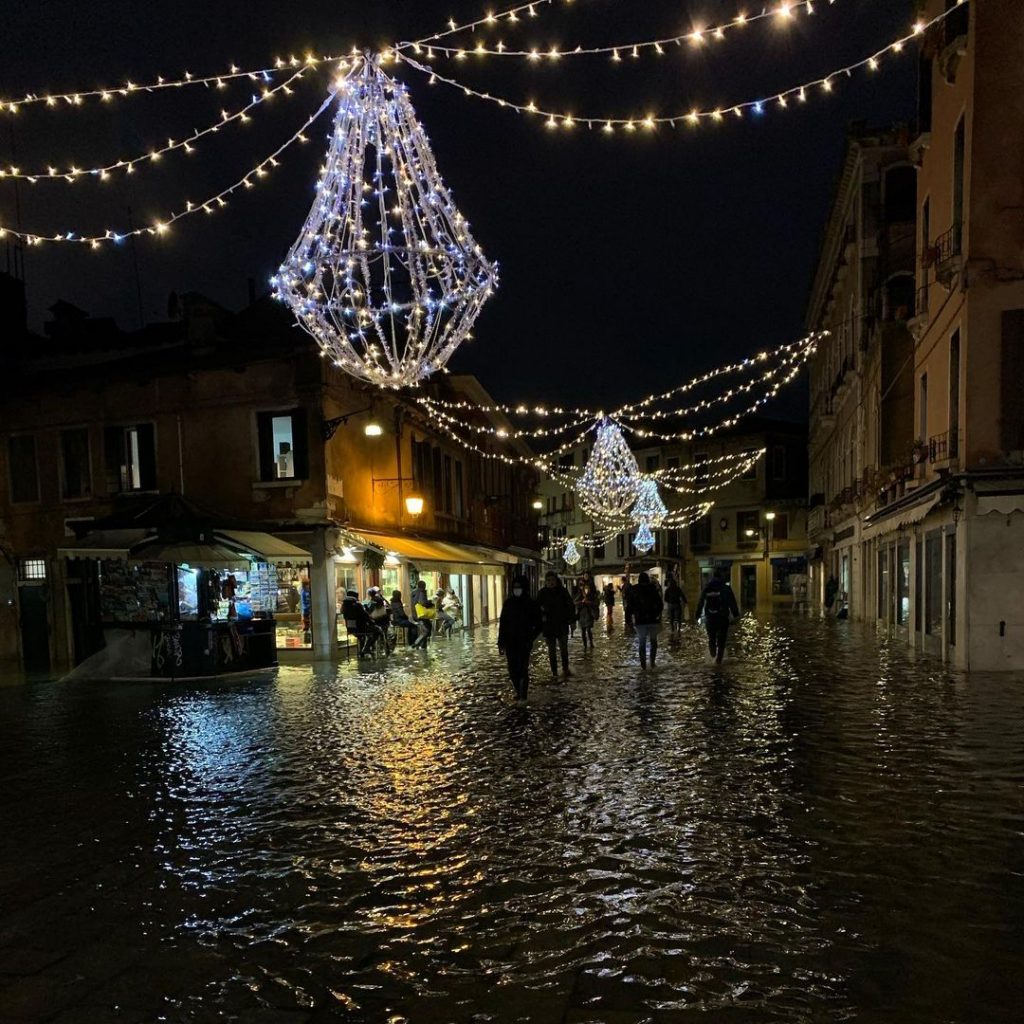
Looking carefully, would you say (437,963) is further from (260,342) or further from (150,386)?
(150,386)

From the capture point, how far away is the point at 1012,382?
1324cm

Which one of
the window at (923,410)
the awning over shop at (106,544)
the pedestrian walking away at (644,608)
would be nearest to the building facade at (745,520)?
the window at (923,410)

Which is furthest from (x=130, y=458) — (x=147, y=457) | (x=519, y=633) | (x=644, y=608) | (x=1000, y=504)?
(x=1000, y=504)

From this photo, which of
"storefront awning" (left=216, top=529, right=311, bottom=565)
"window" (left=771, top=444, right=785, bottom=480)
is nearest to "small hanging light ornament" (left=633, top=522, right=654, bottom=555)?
"window" (left=771, top=444, right=785, bottom=480)

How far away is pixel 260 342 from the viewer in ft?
61.8

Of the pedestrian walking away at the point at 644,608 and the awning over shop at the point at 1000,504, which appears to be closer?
the awning over shop at the point at 1000,504

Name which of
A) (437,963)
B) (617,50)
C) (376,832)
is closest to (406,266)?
(617,50)

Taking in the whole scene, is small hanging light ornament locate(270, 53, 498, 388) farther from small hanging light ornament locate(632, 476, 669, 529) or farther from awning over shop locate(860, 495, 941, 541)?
small hanging light ornament locate(632, 476, 669, 529)

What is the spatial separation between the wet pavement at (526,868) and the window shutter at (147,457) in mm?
10221

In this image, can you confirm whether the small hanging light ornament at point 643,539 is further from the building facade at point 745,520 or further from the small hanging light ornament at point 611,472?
the small hanging light ornament at point 611,472

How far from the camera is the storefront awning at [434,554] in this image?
2031 centimetres

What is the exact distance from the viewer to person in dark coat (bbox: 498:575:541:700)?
11.3m

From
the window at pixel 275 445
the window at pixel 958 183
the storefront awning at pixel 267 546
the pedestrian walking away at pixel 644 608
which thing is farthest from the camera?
the window at pixel 275 445

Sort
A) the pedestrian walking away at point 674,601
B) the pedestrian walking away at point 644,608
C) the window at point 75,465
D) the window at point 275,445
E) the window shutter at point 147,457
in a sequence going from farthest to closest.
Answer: the pedestrian walking away at point 674,601 < the window at point 75,465 < the window shutter at point 147,457 < the window at point 275,445 < the pedestrian walking away at point 644,608
